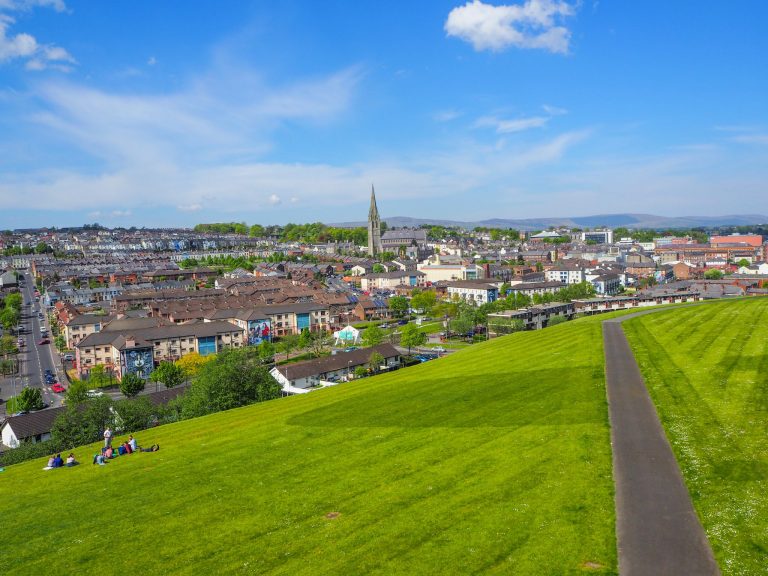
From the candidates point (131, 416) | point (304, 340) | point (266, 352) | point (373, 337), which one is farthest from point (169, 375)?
point (373, 337)

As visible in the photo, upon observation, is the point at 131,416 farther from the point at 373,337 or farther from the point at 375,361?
the point at 373,337

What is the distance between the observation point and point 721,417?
2098 cm

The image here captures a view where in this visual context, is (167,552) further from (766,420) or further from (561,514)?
(766,420)

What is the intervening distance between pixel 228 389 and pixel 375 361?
20454 mm

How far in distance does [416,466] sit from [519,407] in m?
7.75

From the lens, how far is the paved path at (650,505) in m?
12.0

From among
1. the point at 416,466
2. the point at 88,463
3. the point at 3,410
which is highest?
the point at 416,466

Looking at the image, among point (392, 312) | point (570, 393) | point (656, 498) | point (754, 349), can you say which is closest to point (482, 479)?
point (656, 498)

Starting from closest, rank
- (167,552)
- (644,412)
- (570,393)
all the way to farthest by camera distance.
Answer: (167,552), (644,412), (570,393)

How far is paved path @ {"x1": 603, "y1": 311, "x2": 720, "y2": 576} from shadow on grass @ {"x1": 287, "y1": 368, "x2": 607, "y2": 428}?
5.42 feet

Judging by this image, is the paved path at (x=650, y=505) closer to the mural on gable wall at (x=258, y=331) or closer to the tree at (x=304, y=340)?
the tree at (x=304, y=340)

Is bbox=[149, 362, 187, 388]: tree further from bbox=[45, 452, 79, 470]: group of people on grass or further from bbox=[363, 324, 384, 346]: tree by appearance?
bbox=[45, 452, 79, 470]: group of people on grass

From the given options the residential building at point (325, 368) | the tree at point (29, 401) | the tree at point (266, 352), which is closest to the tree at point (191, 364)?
the tree at point (266, 352)

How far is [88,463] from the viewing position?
23.7 m
